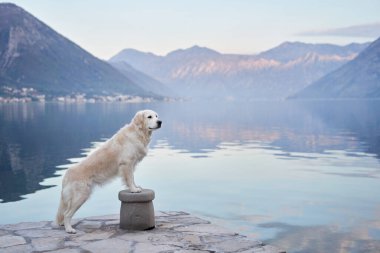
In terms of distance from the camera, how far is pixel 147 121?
11695 mm

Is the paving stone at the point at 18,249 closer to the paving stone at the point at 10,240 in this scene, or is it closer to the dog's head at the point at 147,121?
the paving stone at the point at 10,240

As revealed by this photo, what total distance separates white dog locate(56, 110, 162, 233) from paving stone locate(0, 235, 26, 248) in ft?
3.24

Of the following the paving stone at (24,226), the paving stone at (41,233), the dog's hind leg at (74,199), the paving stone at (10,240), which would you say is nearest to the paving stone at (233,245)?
the dog's hind leg at (74,199)

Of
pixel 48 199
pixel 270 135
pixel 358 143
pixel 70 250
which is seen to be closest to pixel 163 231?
pixel 70 250

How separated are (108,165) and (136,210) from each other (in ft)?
3.81

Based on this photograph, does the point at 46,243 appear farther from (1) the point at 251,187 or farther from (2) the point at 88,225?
(1) the point at 251,187

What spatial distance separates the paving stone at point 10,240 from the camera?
10516 mm

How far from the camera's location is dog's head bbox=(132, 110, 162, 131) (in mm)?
11641

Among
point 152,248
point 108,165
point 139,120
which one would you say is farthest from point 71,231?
point 139,120

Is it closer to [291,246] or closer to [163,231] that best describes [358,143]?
[291,246]

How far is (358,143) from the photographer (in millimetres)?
46406

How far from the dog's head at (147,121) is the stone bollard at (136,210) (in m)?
1.43

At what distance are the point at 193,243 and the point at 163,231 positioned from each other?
1143mm

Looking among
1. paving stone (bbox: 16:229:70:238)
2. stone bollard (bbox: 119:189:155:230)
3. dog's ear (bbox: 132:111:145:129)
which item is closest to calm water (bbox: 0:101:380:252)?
stone bollard (bbox: 119:189:155:230)
